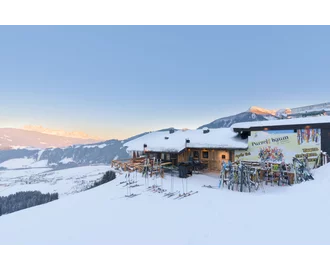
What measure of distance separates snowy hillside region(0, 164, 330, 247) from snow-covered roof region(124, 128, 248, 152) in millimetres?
6283

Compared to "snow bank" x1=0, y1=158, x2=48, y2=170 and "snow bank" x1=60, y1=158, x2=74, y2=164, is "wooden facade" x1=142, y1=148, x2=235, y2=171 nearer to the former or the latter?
"snow bank" x1=60, y1=158, x2=74, y2=164

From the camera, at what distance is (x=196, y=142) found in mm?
14836

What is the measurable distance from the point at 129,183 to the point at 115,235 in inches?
250

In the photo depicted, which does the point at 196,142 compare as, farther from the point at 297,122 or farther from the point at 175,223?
the point at 175,223

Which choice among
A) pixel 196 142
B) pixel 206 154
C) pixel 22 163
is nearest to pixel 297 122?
pixel 206 154

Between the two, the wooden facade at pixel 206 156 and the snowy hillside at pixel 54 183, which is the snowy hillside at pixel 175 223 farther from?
the snowy hillside at pixel 54 183

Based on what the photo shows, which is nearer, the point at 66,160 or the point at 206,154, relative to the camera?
the point at 206,154

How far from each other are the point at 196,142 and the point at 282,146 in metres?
6.55

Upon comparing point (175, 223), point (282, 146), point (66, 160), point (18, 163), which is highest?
point (282, 146)

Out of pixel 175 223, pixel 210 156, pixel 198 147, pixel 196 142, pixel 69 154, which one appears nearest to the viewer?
pixel 175 223

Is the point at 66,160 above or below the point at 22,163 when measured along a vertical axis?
above

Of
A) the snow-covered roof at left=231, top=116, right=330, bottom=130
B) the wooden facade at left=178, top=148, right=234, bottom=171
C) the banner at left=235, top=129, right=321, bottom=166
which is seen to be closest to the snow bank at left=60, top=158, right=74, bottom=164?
the wooden facade at left=178, top=148, right=234, bottom=171

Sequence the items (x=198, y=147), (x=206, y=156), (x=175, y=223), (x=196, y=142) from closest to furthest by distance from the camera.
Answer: (x=175, y=223) < (x=198, y=147) < (x=196, y=142) < (x=206, y=156)
